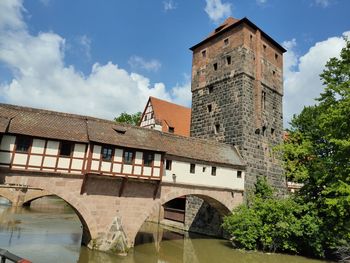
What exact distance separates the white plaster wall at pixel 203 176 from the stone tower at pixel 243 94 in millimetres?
1373

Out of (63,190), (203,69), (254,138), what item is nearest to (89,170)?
(63,190)

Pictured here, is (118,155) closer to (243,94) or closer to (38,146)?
(38,146)

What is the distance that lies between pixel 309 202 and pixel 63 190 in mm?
13773

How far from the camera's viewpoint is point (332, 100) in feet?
50.4

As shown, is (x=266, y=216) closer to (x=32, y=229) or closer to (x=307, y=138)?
(x=307, y=138)

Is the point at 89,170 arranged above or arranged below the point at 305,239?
above

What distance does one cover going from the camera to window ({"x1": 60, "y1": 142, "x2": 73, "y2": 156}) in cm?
1446

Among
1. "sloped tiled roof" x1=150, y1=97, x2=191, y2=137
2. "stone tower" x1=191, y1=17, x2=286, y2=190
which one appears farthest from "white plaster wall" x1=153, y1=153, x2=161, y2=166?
"sloped tiled roof" x1=150, y1=97, x2=191, y2=137

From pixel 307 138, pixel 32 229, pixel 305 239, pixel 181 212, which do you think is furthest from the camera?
pixel 181 212

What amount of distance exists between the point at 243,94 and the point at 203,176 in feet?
25.0

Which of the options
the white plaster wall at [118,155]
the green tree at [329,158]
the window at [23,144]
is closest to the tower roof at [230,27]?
the green tree at [329,158]

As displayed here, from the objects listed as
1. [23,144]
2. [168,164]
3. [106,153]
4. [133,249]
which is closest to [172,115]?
[168,164]

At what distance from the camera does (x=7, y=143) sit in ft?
43.2

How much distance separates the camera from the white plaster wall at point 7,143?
13.1 meters
